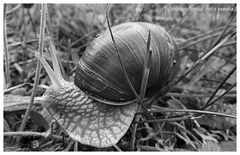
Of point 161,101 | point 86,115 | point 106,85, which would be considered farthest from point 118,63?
point 161,101

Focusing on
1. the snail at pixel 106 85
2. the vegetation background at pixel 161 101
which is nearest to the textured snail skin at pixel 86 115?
the snail at pixel 106 85

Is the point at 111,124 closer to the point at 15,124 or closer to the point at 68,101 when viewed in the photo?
the point at 68,101

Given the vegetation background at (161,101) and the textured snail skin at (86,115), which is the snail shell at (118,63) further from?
the vegetation background at (161,101)

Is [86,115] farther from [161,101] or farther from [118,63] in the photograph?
[161,101]

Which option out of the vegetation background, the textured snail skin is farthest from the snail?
the vegetation background

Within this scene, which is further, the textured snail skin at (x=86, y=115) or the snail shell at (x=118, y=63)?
the snail shell at (x=118, y=63)

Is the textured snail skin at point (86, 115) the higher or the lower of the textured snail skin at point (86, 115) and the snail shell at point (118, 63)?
the lower

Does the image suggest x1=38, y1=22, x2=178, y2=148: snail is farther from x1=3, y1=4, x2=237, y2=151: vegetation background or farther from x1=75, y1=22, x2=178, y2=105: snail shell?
x1=3, y1=4, x2=237, y2=151: vegetation background
